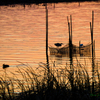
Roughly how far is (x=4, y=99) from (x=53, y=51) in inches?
585

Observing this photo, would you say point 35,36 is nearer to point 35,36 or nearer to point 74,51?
point 35,36

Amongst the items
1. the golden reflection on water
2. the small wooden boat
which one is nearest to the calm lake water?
the golden reflection on water

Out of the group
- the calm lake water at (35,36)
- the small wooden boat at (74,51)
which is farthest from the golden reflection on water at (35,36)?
the small wooden boat at (74,51)

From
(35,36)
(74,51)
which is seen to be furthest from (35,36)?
(74,51)

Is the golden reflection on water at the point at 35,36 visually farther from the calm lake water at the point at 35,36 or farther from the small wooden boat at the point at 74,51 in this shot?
the small wooden boat at the point at 74,51

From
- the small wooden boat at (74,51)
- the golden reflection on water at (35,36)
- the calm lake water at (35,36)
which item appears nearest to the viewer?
the golden reflection on water at (35,36)

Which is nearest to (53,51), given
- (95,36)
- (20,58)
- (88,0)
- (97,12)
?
(20,58)

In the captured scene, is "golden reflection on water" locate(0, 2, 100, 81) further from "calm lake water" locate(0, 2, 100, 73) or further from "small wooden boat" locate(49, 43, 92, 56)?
"small wooden boat" locate(49, 43, 92, 56)

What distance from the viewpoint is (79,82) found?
507cm

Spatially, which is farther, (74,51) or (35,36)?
(35,36)

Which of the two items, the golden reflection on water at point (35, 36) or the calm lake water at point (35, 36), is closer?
the golden reflection on water at point (35, 36)

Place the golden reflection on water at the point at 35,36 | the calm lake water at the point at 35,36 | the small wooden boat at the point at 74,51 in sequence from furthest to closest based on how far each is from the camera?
the small wooden boat at the point at 74,51 → the calm lake water at the point at 35,36 → the golden reflection on water at the point at 35,36

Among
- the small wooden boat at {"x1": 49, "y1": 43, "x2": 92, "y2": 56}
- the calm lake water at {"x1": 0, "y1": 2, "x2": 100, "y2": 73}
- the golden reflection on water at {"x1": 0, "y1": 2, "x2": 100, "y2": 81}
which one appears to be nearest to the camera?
the golden reflection on water at {"x1": 0, "y1": 2, "x2": 100, "y2": 81}

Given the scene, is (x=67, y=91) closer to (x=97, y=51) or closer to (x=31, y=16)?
(x=97, y=51)
